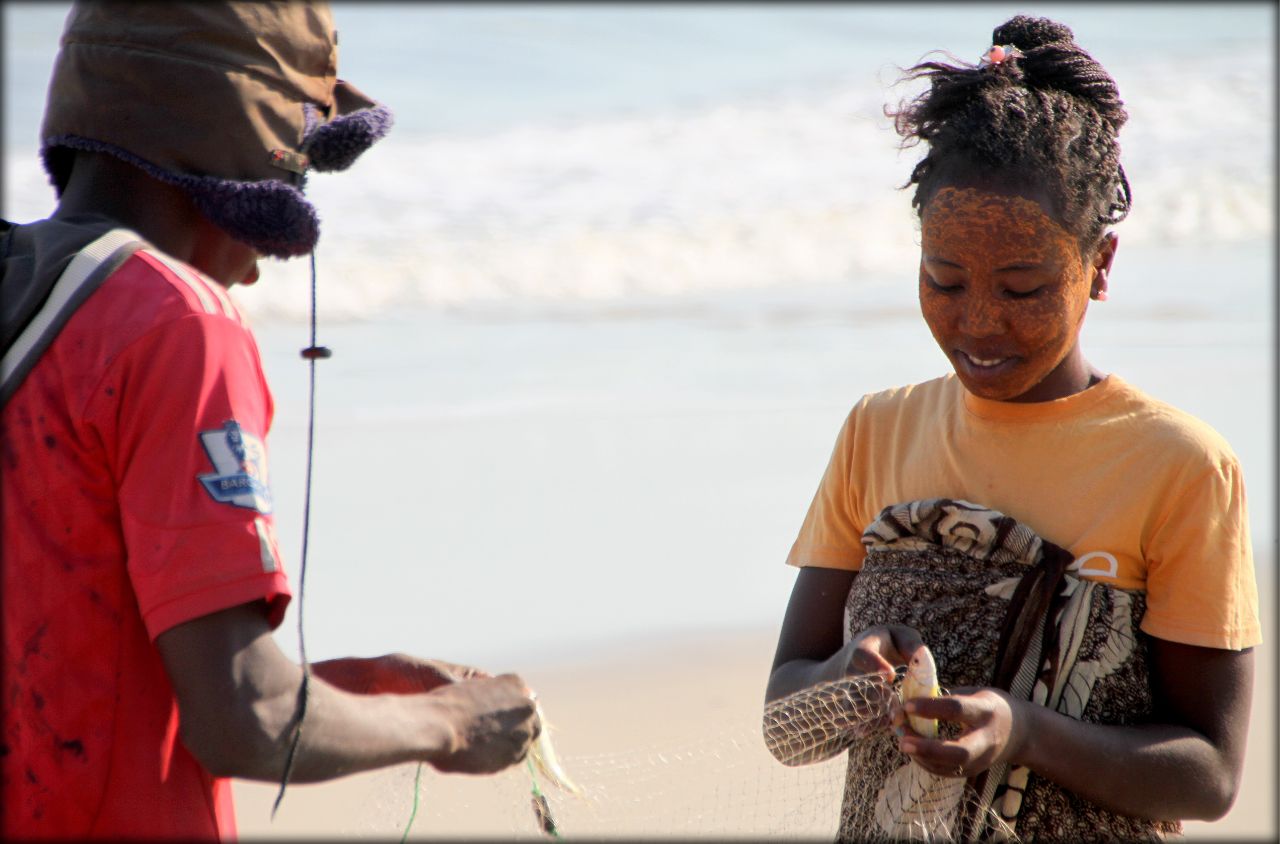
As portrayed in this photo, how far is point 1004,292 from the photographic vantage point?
2.58 m

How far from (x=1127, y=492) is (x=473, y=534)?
4856 mm

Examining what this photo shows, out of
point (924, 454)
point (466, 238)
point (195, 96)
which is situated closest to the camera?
point (195, 96)

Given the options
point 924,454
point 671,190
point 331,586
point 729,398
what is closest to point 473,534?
point 331,586

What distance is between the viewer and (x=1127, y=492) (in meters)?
2.43

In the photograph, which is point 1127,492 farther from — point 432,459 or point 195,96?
point 432,459

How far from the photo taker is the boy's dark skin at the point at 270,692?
1.90m

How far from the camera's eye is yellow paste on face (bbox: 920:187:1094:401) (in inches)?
101

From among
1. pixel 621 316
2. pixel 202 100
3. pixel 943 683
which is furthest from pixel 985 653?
pixel 621 316

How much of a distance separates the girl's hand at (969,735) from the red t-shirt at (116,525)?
102cm

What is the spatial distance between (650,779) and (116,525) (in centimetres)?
134

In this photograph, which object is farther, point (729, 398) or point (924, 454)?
point (729, 398)

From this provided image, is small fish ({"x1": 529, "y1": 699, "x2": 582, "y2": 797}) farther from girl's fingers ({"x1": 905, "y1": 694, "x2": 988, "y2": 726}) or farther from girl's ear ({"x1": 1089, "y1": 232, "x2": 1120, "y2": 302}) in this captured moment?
girl's ear ({"x1": 1089, "y1": 232, "x2": 1120, "y2": 302})

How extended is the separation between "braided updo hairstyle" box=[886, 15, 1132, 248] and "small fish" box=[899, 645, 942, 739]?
855mm

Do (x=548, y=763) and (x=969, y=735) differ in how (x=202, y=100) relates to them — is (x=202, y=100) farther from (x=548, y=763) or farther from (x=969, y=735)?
(x=969, y=735)
